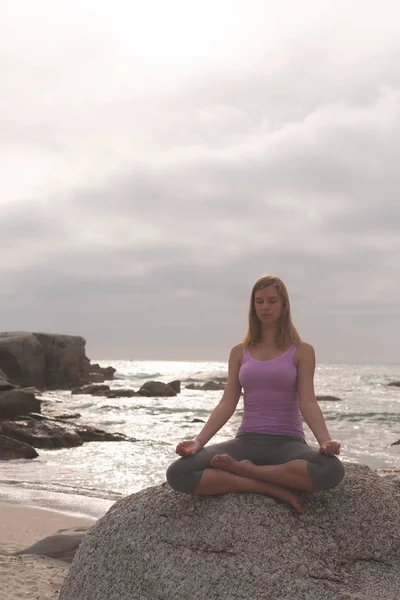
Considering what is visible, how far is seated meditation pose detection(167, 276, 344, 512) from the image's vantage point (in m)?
4.38

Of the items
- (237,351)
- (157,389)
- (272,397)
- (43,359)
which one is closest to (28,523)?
(237,351)

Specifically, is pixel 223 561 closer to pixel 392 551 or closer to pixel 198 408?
pixel 392 551

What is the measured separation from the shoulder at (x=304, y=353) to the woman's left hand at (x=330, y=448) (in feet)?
2.12

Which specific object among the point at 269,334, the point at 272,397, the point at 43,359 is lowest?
the point at 43,359

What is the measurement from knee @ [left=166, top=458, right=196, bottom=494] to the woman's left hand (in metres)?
0.91

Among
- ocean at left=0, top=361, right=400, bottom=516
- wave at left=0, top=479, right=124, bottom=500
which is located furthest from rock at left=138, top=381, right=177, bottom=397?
wave at left=0, top=479, right=124, bottom=500

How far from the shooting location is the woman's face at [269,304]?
4828mm

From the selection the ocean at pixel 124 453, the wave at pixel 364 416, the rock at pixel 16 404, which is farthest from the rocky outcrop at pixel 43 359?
the wave at pixel 364 416

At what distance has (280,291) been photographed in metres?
4.86

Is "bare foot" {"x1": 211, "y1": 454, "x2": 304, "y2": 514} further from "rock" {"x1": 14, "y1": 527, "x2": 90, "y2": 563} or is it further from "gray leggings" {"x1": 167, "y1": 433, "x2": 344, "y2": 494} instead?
"rock" {"x1": 14, "y1": 527, "x2": 90, "y2": 563}

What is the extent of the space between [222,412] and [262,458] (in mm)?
443

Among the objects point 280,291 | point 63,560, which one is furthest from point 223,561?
point 63,560

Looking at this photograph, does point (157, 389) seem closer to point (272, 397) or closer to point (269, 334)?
point (269, 334)

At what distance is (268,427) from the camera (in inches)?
182
